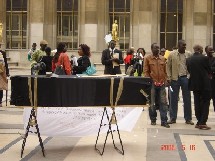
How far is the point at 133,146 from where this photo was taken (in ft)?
35.8

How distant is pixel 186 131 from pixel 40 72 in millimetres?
5182

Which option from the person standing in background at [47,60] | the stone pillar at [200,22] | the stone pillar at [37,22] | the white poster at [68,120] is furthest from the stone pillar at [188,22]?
the white poster at [68,120]

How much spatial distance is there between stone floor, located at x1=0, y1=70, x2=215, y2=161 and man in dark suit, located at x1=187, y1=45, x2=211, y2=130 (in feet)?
1.14

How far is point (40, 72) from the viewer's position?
54.4ft

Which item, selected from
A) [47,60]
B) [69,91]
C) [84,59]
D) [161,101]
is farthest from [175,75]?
[69,91]

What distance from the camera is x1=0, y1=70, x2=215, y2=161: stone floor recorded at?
9.82 m

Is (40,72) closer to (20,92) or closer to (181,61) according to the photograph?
(181,61)

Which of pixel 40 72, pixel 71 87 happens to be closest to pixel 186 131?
pixel 71 87

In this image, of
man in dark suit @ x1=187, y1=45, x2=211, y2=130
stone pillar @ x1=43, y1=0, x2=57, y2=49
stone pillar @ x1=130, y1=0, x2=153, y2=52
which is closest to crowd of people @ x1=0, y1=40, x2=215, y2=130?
man in dark suit @ x1=187, y1=45, x2=211, y2=130

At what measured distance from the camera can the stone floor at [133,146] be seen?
9820 millimetres

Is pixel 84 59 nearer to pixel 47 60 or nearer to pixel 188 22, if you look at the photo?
pixel 47 60

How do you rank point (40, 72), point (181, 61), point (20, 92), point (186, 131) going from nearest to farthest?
point (20, 92), point (186, 131), point (181, 61), point (40, 72)

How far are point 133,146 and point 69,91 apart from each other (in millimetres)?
1795
